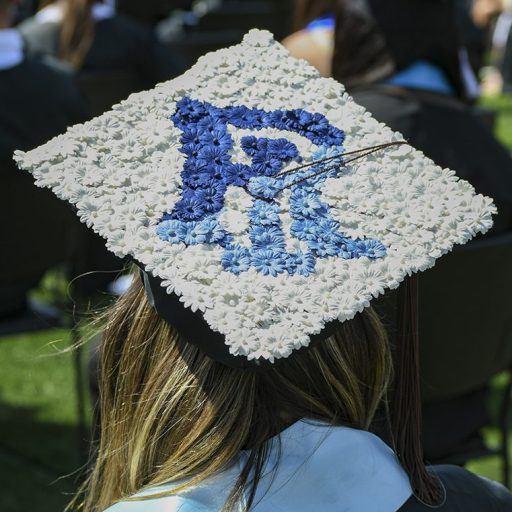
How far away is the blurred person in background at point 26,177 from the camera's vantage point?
3020 mm

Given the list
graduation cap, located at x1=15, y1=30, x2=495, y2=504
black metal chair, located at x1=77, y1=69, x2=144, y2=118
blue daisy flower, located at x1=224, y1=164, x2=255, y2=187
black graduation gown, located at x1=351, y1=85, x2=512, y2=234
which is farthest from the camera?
black metal chair, located at x1=77, y1=69, x2=144, y2=118

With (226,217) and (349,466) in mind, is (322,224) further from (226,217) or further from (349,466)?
(349,466)

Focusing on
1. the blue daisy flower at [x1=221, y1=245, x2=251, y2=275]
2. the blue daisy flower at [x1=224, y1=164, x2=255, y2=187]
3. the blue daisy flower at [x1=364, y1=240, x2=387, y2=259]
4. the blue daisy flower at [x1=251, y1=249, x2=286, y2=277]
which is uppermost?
the blue daisy flower at [x1=224, y1=164, x2=255, y2=187]

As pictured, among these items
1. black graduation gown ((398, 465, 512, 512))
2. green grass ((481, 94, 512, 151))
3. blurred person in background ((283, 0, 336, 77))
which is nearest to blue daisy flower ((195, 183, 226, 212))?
black graduation gown ((398, 465, 512, 512))

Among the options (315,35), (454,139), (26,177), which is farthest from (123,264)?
(454,139)

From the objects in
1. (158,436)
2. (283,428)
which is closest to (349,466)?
(283,428)

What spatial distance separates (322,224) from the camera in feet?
3.85

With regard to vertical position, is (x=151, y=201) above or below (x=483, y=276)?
above

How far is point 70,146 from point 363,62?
1696mm

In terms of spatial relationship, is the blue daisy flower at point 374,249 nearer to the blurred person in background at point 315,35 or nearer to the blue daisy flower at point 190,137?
the blue daisy flower at point 190,137

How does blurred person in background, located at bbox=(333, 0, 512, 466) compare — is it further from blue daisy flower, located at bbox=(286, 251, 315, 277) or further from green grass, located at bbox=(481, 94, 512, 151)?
green grass, located at bbox=(481, 94, 512, 151)

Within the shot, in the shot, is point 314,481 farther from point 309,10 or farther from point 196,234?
point 309,10

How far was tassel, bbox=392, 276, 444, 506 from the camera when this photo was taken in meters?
1.29

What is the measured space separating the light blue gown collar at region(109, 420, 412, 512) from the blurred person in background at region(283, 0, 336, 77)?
209 centimetres
